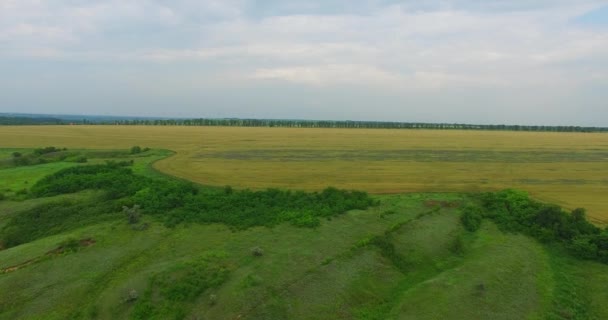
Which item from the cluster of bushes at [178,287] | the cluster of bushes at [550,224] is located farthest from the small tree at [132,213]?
the cluster of bushes at [550,224]

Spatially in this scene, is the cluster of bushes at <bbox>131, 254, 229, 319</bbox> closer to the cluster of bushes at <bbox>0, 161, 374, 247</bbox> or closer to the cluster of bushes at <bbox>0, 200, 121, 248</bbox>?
the cluster of bushes at <bbox>0, 161, 374, 247</bbox>

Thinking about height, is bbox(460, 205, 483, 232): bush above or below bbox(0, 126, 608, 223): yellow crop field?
below

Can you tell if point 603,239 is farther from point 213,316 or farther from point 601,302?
point 213,316

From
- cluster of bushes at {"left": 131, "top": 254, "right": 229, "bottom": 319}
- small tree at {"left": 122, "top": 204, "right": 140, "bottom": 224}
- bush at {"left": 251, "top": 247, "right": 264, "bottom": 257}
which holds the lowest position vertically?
cluster of bushes at {"left": 131, "top": 254, "right": 229, "bottom": 319}

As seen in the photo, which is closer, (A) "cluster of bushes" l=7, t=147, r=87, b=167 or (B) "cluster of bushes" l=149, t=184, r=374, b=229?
(B) "cluster of bushes" l=149, t=184, r=374, b=229

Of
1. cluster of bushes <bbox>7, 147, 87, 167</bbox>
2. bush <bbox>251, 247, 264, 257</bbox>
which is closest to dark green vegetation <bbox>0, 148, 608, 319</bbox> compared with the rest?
bush <bbox>251, 247, 264, 257</bbox>

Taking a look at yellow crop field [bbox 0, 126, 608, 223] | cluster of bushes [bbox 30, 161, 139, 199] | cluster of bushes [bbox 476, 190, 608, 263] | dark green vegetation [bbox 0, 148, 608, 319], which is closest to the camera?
dark green vegetation [bbox 0, 148, 608, 319]

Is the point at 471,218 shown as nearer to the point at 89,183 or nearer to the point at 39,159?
the point at 89,183
